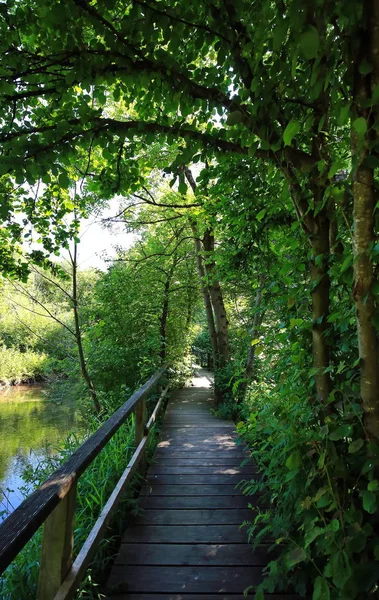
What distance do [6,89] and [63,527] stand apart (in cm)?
202

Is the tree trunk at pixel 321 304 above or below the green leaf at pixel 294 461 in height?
above

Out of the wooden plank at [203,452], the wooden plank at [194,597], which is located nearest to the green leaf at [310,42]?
the wooden plank at [194,597]

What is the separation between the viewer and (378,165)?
1.10 metres

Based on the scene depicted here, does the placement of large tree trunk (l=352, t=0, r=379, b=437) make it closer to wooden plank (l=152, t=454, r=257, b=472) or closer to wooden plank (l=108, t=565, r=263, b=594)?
wooden plank (l=108, t=565, r=263, b=594)

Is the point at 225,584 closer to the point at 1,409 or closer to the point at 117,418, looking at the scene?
the point at 117,418

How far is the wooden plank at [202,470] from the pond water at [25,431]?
220cm

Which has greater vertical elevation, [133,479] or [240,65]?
[240,65]

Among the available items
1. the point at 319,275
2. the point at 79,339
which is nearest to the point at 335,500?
the point at 319,275

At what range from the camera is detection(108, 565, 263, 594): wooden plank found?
191 cm

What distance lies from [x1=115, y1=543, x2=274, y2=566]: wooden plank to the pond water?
3.25 meters

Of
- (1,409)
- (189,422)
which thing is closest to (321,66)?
(189,422)

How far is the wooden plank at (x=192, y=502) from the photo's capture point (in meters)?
2.85

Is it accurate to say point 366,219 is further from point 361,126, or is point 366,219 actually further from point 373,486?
point 373,486

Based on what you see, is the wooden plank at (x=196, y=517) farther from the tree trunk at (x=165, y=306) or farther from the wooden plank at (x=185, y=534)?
the tree trunk at (x=165, y=306)
